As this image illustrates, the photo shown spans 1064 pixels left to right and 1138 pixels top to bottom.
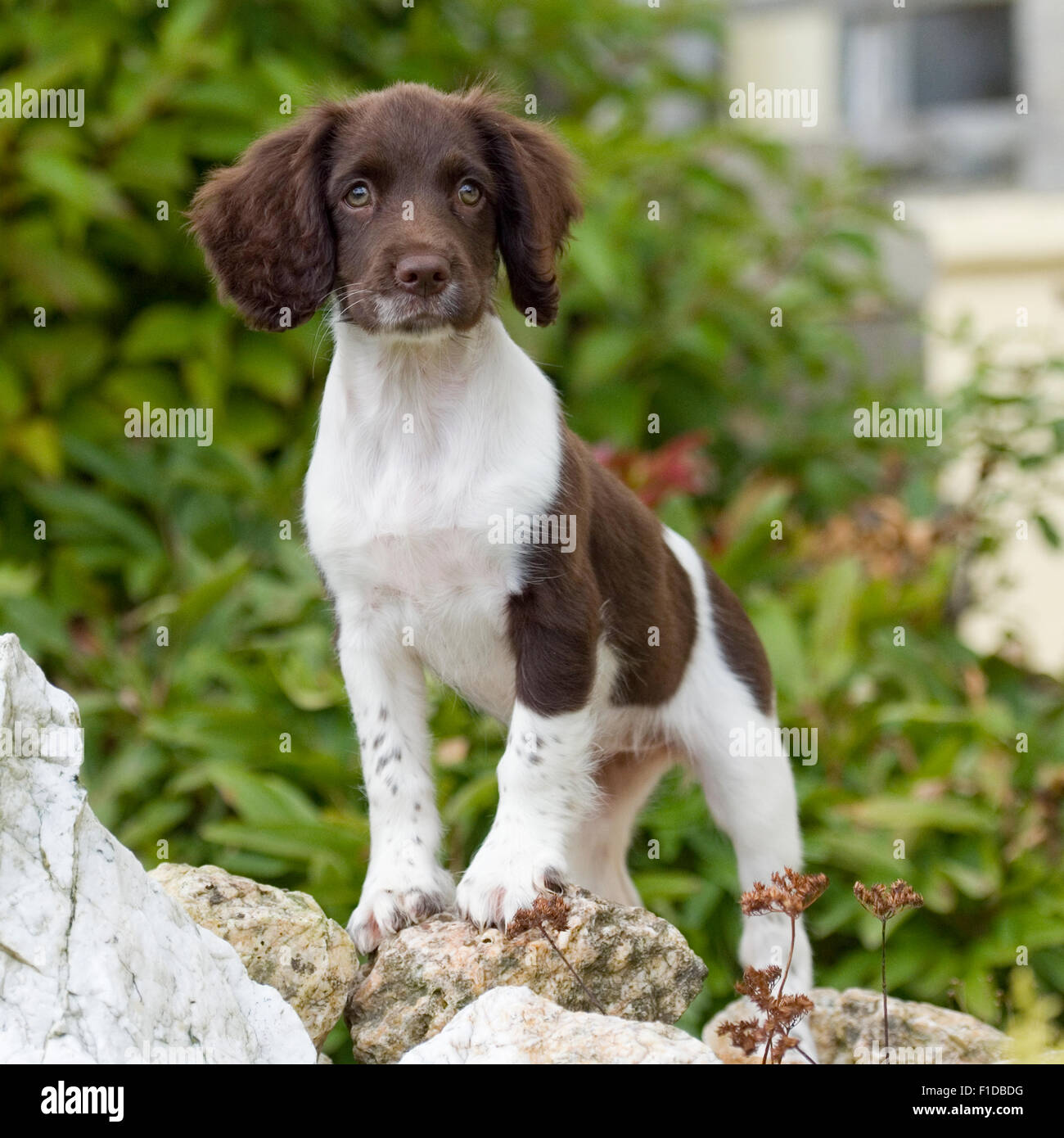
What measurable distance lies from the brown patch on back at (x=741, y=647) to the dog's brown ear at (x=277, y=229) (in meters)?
1.45

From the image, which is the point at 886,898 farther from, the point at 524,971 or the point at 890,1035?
the point at 890,1035

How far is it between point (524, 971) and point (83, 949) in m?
0.97

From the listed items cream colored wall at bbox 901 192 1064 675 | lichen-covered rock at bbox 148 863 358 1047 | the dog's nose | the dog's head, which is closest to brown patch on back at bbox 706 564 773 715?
the dog's head

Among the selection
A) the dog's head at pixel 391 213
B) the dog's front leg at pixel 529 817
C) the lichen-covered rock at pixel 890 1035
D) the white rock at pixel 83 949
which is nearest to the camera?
the white rock at pixel 83 949

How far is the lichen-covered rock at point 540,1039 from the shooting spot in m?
2.89

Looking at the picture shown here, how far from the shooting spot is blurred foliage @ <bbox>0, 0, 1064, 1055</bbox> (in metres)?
5.41

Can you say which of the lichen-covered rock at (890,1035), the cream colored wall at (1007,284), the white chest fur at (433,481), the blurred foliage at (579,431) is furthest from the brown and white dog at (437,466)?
the cream colored wall at (1007,284)

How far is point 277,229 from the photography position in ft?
11.3

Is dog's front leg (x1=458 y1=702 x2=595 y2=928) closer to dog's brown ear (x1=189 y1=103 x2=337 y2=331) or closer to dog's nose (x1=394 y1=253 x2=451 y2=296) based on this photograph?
dog's nose (x1=394 y1=253 x2=451 y2=296)

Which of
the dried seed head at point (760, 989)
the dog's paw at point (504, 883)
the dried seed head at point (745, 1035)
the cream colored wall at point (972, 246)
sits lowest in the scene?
the dried seed head at point (745, 1035)

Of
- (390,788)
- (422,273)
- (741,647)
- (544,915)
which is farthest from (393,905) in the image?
(422,273)

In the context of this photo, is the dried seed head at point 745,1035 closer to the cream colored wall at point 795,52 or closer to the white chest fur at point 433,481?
the white chest fur at point 433,481

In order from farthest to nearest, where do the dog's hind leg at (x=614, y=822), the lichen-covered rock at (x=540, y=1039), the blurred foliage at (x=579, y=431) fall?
the blurred foliage at (x=579, y=431)
the dog's hind leg at (x=614, y=822)
the lichen-covered rock at (x=540, y=1039)

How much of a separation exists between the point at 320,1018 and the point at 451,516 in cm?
114
